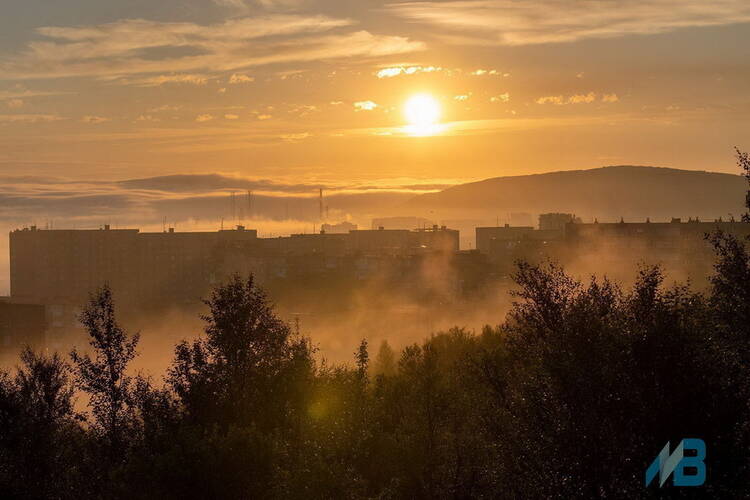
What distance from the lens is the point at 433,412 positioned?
39688 millimetres

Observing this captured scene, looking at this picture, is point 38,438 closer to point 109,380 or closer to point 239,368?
point 109,380

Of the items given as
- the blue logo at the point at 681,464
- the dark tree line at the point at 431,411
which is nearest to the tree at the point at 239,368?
the dark tree line at the point at 431,411

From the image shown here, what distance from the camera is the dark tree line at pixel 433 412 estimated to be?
74.1ft

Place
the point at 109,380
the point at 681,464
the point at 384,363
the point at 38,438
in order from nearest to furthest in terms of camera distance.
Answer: the point at 681,464, the point at 109,380, the point at 38,438, the point at 384,363

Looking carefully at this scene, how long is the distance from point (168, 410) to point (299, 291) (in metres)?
101

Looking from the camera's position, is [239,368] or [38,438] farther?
[239,368]

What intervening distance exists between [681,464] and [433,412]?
1902cm

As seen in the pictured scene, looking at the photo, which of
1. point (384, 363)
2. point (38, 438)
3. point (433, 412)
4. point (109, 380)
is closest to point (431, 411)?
point (433, 412)

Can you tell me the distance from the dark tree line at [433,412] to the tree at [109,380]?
7cm

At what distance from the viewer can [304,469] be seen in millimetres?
24922

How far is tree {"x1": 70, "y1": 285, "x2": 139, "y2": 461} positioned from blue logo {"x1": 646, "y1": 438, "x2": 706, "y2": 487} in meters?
15.5

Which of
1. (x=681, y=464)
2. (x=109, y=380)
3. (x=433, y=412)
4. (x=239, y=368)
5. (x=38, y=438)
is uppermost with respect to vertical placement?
(x=239, y=368)

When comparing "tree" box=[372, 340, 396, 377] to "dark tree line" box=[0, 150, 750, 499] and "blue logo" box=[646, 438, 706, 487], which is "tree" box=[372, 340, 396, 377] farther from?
"blue logo" box=[646, 438, 706, 487]

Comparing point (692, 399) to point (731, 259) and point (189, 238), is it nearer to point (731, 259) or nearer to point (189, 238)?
point (731, 259)
